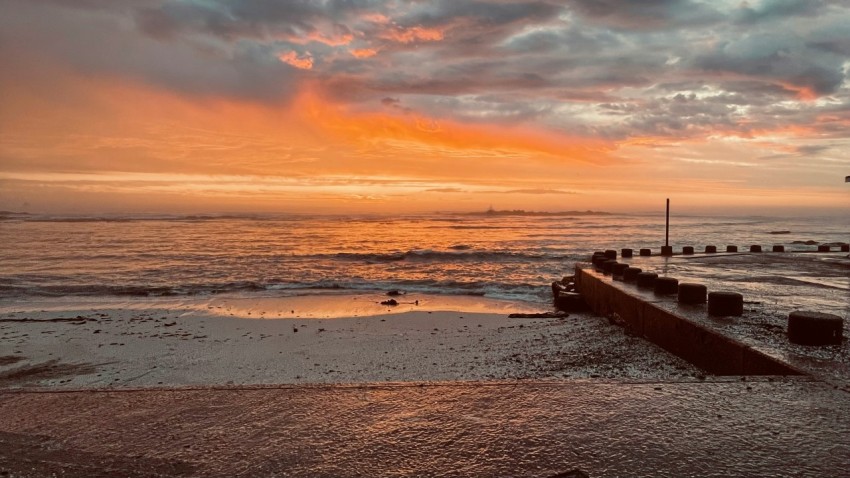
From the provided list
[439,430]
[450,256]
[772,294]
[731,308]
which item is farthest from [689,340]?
[450,256]

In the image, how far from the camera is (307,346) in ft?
30.4

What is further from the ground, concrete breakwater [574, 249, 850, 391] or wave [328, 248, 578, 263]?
concrete breakwater [574, 249, 850, 391]

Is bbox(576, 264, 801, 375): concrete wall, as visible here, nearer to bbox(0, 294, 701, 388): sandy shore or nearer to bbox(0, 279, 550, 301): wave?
bbox(0, 294, 701, 388): sandy shore

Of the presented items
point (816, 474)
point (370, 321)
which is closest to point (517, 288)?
point (370, 321)

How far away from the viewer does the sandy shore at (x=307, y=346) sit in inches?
284

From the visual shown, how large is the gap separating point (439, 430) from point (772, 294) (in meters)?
8.19

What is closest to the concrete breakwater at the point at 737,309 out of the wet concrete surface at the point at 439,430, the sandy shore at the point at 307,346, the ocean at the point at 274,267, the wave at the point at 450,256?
the sandy shore at the point at 307,346

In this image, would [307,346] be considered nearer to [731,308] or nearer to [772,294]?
[731,308]

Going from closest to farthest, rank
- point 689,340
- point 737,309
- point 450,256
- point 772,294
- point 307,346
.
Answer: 1. point 689,340
2. point 737,309
3. point 772,294
4. point 307,346
5. point 450,256

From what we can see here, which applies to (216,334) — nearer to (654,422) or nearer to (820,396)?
(654,422)

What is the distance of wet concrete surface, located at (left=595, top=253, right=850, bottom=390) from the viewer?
482cm

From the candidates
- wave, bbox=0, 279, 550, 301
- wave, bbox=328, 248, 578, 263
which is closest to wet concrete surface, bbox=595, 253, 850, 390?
wave, bbox=0, 279, 550, 301

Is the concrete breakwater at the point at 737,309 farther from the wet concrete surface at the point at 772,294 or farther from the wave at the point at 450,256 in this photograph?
the wave at the point at 450,256

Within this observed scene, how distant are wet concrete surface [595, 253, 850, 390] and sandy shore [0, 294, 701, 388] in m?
0.81
